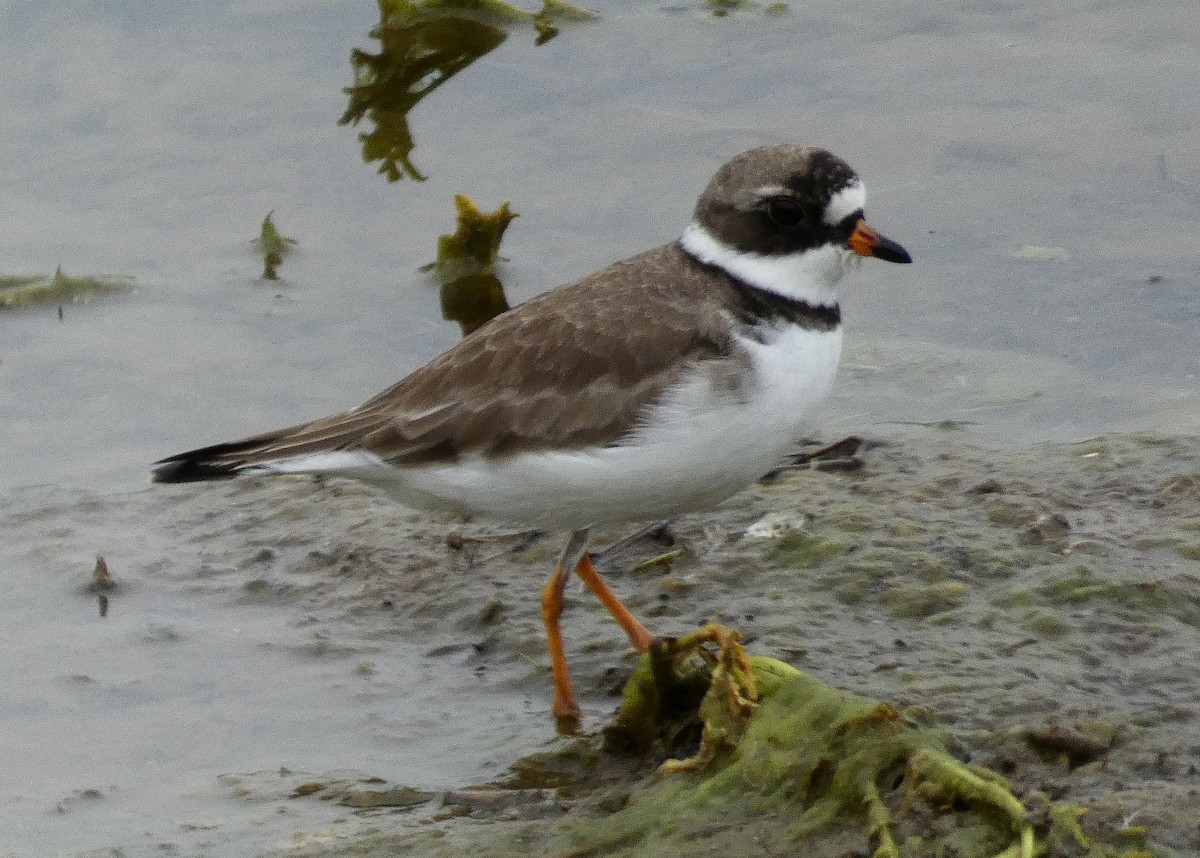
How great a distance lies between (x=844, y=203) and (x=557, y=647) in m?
1.66

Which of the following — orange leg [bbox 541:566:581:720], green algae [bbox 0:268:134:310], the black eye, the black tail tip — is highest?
the black eye

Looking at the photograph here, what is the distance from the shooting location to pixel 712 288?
18.5ft

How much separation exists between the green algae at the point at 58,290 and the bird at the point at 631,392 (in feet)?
10.7

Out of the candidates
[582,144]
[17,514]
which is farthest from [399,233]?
[17,514]

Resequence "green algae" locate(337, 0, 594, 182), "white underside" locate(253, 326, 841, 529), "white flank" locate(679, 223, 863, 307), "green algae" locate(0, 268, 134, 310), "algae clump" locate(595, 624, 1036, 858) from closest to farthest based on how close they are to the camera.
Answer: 1. "algae clump" locate(595, 624, 1036, 858)
2. "white underside" locate(253, 326, 841, 529)
3. "white flank" locate(679, 223, 863, 307)
4. "green algae" locate(0, 268, 134, 310)
5. "green algae" locate(337, 0, 594, 182)

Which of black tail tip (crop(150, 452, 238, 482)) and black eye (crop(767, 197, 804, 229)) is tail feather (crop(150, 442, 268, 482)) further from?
black eye (crop(767, 197, 804, 229))

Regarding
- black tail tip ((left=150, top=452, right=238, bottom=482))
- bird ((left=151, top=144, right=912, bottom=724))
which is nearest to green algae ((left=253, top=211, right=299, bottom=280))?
bird ((left=151, top=144, right=912, bottom=724))

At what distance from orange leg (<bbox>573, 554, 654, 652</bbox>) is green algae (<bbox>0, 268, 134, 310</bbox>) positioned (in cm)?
373

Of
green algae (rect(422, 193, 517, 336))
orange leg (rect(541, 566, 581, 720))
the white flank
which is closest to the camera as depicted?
orange leg (rect(541, 566, 581, 720))

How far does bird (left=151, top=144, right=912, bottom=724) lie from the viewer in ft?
17.4

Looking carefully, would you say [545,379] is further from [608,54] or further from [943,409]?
[608,54]

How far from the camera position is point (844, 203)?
5.67 metres

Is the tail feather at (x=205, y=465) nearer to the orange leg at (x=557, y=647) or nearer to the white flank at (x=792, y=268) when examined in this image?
the orange leg at (x=557, y=647)

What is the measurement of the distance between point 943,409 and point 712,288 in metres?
2.00
